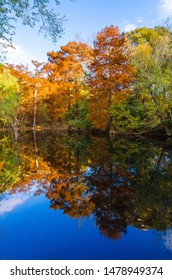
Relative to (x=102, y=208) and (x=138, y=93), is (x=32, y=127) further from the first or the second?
(x=102, y=208)

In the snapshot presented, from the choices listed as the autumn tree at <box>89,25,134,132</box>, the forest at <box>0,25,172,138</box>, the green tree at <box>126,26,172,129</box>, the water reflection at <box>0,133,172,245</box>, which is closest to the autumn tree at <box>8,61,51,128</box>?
the forest at <box>0,25,172,138</box>

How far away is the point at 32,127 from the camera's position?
4306 cm

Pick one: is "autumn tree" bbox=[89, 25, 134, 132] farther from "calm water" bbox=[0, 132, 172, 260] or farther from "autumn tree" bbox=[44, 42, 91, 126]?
"calm water" bbox=[0, 132, 172, 260]

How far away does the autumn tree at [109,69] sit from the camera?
24.9m

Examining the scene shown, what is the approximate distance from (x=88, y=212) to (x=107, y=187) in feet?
6.81

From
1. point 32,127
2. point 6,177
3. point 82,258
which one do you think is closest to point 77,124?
point 32,127

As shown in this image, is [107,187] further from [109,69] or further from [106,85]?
[109,69]

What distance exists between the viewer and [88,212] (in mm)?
6449

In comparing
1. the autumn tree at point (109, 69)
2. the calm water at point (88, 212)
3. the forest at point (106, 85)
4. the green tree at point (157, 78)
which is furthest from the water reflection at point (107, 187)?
the autumn tree at point (109, 69)

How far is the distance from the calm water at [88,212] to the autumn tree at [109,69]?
1439cm

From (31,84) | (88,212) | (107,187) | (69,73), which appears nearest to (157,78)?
(107,187)

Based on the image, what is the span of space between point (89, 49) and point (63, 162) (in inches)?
871

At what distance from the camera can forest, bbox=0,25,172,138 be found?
21.7 meters
